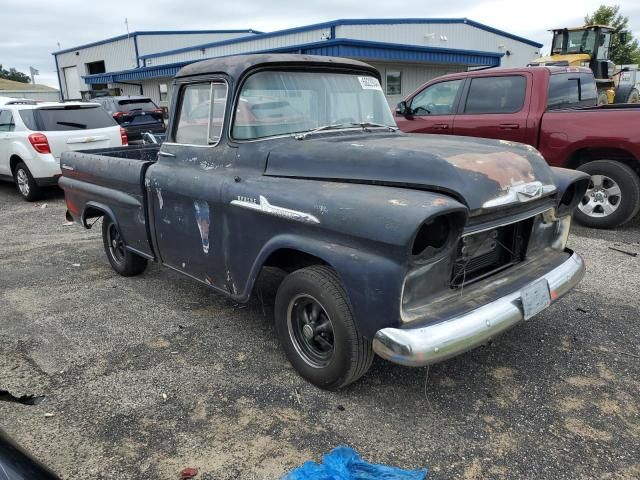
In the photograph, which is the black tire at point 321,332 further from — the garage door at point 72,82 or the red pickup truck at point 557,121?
the garage door at point 72,82

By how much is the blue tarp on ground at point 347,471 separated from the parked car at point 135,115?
501 inches

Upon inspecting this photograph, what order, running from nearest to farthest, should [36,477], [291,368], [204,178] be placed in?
1. [36,477]
2. [291,368]
3. [204,178]

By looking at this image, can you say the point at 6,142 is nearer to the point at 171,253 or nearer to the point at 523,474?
the point at 171,253

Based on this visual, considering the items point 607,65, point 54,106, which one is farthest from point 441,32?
point 54,106

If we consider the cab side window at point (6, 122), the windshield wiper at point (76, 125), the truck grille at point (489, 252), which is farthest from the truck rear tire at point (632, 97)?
the cab side window at point (6, 122)

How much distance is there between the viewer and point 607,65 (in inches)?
624

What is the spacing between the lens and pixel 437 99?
752cm

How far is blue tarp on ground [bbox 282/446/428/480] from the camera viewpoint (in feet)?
7.41

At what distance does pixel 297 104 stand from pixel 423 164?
1291 mm

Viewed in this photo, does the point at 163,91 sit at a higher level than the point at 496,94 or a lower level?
higher

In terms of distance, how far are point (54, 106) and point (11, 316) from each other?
5957 millimetres

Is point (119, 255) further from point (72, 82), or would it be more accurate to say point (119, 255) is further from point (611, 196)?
point (72, 82)

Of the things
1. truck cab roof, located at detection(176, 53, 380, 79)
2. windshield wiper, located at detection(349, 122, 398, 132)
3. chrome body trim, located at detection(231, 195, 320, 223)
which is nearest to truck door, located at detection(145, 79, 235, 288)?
truck cab roof, located at detection(176, 53, 380, 79)

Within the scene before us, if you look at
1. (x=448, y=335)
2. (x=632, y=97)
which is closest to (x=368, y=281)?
(x=448, y=335)
